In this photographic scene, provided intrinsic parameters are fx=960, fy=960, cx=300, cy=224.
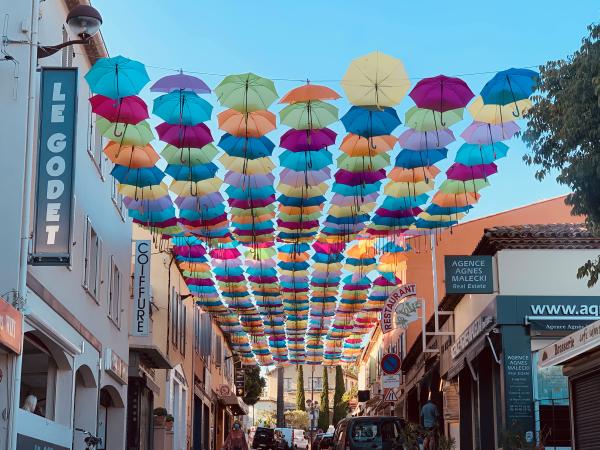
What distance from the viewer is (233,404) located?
196 feet

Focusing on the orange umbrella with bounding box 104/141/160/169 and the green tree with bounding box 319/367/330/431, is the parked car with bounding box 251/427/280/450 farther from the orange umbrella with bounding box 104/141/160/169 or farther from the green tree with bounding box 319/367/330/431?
the green tree with bounding box 319/367/330/431

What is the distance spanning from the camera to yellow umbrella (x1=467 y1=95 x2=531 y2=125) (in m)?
17.1

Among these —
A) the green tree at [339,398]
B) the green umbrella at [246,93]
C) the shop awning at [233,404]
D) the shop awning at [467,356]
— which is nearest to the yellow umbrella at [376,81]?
the green umbrella at [246,93]

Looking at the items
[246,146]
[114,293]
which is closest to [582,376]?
[246,146]

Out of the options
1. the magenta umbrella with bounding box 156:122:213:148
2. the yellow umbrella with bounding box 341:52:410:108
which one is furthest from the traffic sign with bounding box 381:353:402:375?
the yellow umbrella with bounding box 341:52:410:108

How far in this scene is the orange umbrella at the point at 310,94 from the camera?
1642 cm

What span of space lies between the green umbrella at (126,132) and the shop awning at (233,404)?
38227 mm

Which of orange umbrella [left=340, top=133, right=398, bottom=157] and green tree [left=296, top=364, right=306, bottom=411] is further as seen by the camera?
green tree [left=296, top=364, right=306, bottom=411]

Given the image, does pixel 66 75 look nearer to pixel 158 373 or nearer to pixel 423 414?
pixel 423 414

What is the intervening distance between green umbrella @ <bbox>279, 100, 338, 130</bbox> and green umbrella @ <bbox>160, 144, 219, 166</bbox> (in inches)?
79.2

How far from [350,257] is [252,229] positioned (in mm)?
6137

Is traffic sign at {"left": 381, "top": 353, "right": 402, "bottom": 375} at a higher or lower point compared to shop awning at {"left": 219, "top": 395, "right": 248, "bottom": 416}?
higher

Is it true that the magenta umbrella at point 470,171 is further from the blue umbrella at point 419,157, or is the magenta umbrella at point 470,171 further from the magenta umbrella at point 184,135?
the magenta umbrella at point 184,135

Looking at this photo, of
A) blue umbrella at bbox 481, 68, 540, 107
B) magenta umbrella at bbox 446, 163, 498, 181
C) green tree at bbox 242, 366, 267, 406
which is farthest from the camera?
green tree at bbox 242, 366, 267, 406
